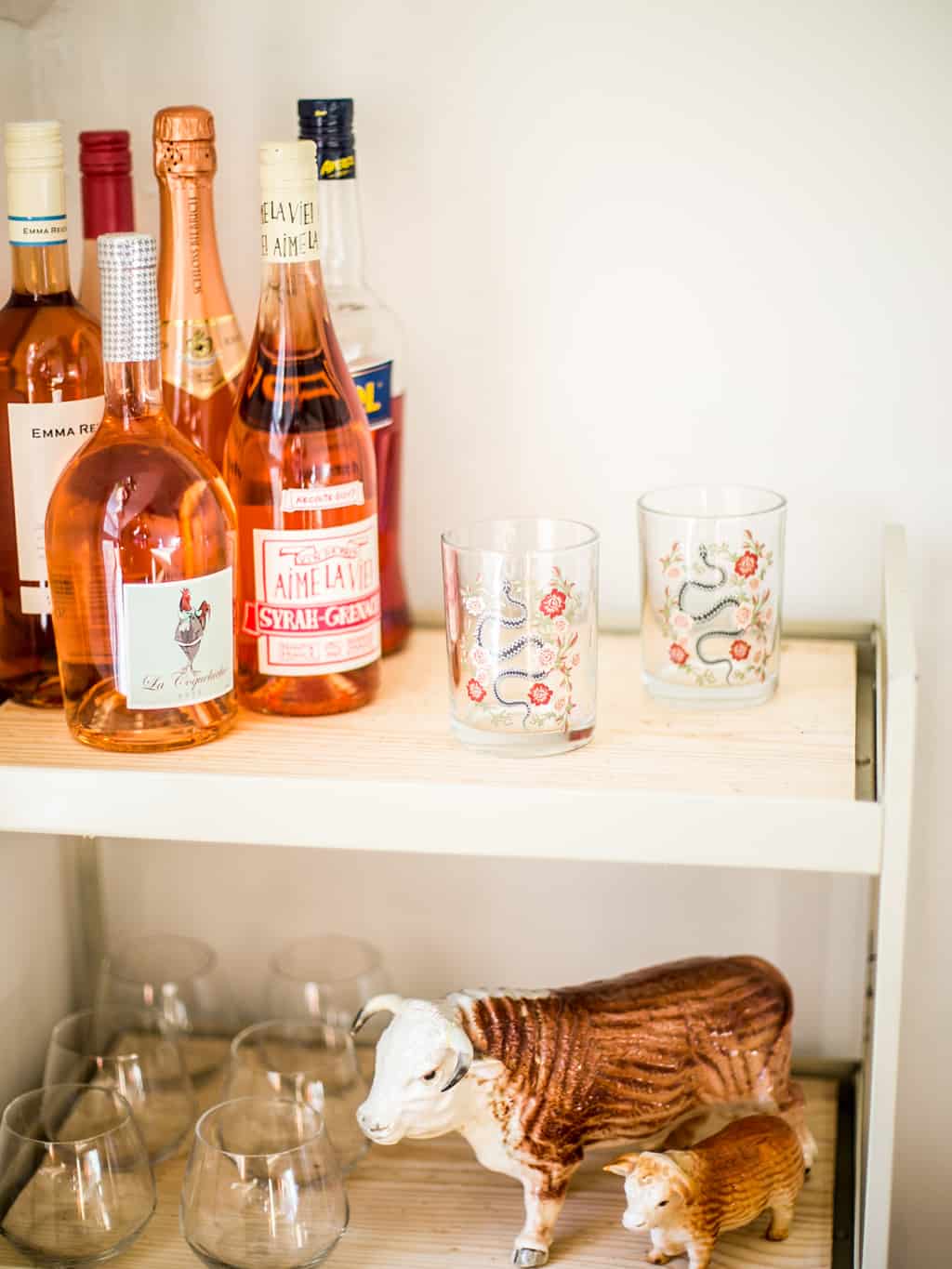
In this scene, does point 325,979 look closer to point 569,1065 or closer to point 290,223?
point 569,1065

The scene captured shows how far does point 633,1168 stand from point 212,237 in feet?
1.98

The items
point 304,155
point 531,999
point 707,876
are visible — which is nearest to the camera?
point 304,155

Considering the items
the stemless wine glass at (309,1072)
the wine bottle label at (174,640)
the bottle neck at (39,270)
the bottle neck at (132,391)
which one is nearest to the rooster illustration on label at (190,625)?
the wine bottle label at (174,640)

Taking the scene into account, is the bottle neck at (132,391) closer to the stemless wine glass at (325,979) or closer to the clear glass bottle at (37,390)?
the clear glass bottle at (37,390)

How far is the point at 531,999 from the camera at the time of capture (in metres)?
0.88

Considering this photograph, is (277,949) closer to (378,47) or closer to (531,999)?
(531,999)

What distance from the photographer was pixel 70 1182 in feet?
2.80

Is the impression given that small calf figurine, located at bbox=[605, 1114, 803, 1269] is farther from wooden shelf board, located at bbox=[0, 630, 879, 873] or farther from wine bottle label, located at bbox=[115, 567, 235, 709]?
wine bottle label, located at bbox=[115, 567, 235, 709]

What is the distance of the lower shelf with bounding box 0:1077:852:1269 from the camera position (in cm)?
89

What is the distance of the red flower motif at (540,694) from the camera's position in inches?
31.4

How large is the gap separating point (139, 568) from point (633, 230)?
399mm

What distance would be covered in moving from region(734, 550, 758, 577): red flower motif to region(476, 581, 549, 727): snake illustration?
0.44ft

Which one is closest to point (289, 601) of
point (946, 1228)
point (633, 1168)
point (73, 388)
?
point (73, 388)

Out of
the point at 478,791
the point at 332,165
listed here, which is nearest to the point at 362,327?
the point at 332,165
